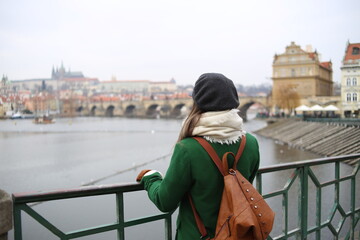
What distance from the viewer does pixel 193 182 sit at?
153 cm

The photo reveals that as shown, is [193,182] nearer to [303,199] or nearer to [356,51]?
[303,199]

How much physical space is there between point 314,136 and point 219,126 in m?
22.6

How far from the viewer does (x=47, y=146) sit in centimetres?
2545

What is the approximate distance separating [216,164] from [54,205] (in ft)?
27.2

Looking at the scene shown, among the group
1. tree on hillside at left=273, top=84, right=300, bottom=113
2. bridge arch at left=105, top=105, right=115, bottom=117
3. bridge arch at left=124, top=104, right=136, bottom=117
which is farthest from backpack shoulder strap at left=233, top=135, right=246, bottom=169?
bridge arch at left=105, top=105, right=115, bottom=117

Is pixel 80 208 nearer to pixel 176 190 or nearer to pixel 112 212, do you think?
pixel 112 212

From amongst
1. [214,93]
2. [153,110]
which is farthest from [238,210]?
[153,110]

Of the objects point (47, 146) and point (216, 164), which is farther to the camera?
point (47, 146)

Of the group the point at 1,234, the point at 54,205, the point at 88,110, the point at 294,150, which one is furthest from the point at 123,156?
the point at 88,110

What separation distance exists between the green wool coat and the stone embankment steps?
12.5 metres

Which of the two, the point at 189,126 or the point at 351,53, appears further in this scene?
the point at 351,53

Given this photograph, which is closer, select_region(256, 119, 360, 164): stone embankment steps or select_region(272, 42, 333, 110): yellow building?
select_region(256, 119, 360, 164): stone embankment steps

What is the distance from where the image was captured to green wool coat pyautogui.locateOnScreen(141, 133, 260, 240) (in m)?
1.46

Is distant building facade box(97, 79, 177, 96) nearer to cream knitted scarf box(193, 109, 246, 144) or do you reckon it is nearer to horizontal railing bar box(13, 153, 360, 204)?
horizontal railing bar box(13, 153, 360, 204)
